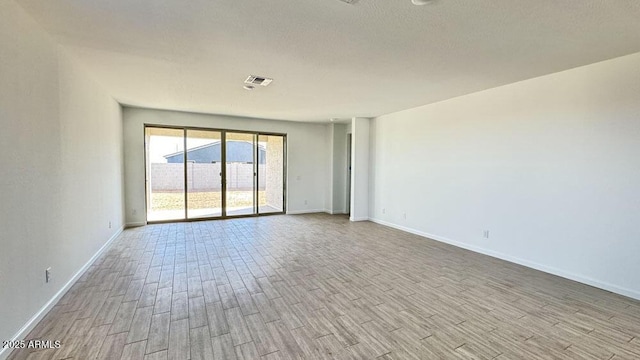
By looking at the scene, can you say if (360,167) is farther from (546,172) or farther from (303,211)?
(546,172)

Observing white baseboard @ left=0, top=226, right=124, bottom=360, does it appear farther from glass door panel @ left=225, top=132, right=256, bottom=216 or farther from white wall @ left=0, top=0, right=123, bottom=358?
glass door panel @ left=225, top=132, right=256, bottom=216

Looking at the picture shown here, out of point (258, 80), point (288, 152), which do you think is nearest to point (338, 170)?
point (288, 152)

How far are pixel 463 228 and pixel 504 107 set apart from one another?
2.00 metres

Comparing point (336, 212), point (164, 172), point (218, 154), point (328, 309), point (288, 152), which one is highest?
point (288, 152)

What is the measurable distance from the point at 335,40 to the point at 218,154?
4.98m

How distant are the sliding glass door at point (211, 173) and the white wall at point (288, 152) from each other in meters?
0.18

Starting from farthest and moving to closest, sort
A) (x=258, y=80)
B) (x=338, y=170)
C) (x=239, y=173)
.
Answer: (x=338, y=170) < (x=239, y=173) < (x=258, y=80)

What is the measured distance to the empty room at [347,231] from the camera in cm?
207

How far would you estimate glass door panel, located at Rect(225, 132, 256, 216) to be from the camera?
6.89 m

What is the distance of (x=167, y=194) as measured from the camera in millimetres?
6410

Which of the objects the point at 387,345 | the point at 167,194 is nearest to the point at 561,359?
the point at 387,345

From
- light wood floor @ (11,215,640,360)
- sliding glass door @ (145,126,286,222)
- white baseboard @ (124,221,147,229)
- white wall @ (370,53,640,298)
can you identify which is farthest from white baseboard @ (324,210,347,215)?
white baseboard @ (124,221,147,229)

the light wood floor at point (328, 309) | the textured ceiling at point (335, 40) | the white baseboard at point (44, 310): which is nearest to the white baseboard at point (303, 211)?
the light wood floor at point (328, 309)

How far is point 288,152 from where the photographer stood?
753cm
